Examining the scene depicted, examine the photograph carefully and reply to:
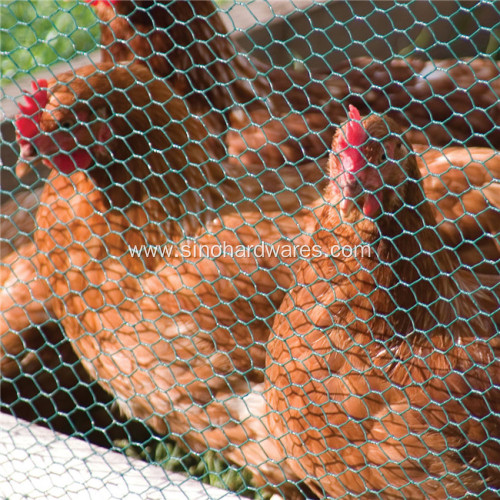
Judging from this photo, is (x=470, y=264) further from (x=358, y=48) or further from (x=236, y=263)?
(x=358, y=48)

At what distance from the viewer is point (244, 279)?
1842 mm

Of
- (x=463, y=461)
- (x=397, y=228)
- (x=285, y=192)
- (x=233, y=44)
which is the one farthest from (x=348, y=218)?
(x=233, y=44)

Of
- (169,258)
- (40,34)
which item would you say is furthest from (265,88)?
(40,34)

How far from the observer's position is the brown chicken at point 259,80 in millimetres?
2191

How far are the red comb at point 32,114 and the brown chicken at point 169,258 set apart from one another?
0.02m

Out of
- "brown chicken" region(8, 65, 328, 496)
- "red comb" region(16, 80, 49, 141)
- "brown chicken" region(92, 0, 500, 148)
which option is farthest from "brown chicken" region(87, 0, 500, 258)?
"red comb" region(16, 80, 49, 141)

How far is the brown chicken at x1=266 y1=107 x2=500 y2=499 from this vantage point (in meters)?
1.53

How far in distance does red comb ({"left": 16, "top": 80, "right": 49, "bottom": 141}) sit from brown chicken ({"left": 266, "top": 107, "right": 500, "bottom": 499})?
716mm

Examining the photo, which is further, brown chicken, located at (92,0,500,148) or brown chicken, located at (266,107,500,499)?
brown chicken, located at (92,0,500,148)

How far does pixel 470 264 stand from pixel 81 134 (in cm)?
101

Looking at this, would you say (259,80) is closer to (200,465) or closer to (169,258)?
(169,258)

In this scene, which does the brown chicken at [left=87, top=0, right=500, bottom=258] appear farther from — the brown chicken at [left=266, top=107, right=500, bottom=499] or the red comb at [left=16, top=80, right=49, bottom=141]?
the brown chicken at [left=266, top=107, right=500, bottom=499]

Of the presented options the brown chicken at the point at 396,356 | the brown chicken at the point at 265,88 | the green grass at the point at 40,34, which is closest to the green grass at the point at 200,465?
the brown chicken at the point at 396,356

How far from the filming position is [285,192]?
75.9 inches
